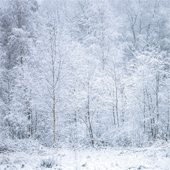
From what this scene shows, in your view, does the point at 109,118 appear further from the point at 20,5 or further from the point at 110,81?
the point at 20,5

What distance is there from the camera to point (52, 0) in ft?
73.5

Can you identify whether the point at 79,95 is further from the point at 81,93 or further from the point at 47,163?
the point at 47,163

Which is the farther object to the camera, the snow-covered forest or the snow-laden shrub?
the snow-covered forest

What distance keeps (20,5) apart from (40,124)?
8.85 m

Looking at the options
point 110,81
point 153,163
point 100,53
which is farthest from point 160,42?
point 153,163

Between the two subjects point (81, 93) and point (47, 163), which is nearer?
point (47, 163)

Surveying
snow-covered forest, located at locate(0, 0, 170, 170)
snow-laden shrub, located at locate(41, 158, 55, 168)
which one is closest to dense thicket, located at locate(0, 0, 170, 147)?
snow-covered forest, located at locate(0, 0, 170, 170)

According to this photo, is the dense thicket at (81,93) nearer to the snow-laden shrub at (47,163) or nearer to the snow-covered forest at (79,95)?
the snow-covered forest at (79,95)

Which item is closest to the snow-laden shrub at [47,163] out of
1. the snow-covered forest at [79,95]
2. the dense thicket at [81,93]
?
Result: the snow-covered forest at [79,95]

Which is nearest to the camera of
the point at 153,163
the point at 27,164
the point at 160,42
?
the point at 153,163

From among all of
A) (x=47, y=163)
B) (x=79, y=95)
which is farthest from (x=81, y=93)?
(x=47, y=163)

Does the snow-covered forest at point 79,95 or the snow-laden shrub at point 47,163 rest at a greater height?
the snow-covered forest at point 79,95

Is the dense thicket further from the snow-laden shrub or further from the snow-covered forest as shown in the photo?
the snow-laden shrub

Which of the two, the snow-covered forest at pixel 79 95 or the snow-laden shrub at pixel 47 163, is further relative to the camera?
the snow-covered forest at pixel 79 95
